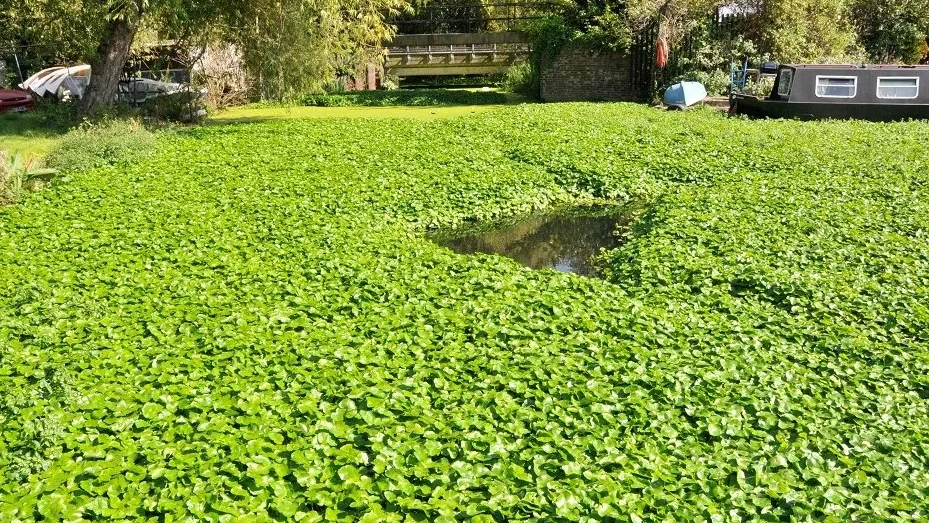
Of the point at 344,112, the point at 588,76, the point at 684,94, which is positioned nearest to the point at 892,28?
the point at 684,94

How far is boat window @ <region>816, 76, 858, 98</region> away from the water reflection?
9318 millimetres

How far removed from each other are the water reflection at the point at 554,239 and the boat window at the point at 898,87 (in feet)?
33.3

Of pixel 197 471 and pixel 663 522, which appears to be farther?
pixel 197 471

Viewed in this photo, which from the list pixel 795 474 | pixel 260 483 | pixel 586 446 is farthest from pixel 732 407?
pixel 260 483

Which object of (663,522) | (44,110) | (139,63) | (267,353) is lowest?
(663,522)

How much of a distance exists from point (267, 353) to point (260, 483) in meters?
1.73

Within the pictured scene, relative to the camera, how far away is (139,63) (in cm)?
2109

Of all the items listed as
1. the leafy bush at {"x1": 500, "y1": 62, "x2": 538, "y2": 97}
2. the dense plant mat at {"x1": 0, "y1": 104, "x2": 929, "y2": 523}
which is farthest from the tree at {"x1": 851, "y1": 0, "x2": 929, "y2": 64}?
the dense plant mat at {"x1": 0, "y1": 104, "x2": 929, "y2": 523}

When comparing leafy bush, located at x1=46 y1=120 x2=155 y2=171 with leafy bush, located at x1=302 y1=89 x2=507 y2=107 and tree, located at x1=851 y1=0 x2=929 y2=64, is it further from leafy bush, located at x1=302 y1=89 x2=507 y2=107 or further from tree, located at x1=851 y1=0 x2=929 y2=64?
tree, located at x1=851 y1=0 x2=929 y2=64

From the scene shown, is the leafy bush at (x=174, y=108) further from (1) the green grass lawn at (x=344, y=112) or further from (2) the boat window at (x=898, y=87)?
(2) the boat window at (x=898, y=87)

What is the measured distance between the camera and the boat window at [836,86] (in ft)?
57.6

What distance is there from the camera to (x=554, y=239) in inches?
418

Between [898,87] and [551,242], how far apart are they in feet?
39.5

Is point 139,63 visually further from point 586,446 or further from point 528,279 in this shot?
point 586,446
